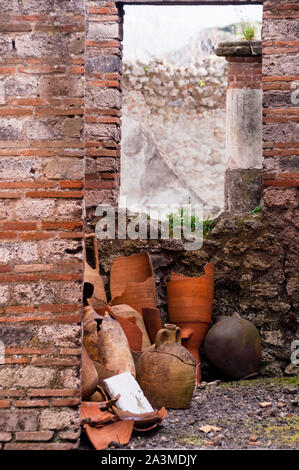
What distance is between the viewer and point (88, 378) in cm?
427

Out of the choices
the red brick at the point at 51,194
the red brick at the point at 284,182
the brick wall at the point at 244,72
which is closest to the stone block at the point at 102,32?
the brick wall at the point at 244,72

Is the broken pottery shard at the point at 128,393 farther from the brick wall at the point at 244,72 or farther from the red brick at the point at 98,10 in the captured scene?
the brick wall at the point at 244,72

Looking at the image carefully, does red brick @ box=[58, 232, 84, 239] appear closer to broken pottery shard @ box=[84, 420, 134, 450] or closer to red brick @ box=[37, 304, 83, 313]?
red brick @ box=[37, 304, 83, 313]

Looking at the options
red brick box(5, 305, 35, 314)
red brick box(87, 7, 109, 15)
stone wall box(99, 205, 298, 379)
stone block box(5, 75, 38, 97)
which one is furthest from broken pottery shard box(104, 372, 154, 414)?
red brick box(87, 7, 109, 15)

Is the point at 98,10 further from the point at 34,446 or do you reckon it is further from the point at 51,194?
the point at 34,446

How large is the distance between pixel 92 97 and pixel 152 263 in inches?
64.2

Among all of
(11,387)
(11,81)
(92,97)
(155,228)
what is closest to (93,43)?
(92,97)

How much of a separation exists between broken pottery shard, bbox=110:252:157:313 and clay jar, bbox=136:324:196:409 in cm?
98

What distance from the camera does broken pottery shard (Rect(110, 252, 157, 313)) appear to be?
587cm

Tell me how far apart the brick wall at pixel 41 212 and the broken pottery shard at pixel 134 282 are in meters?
2.07

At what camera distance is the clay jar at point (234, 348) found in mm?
5801

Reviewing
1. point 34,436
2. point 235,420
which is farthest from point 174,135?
point 34,436
